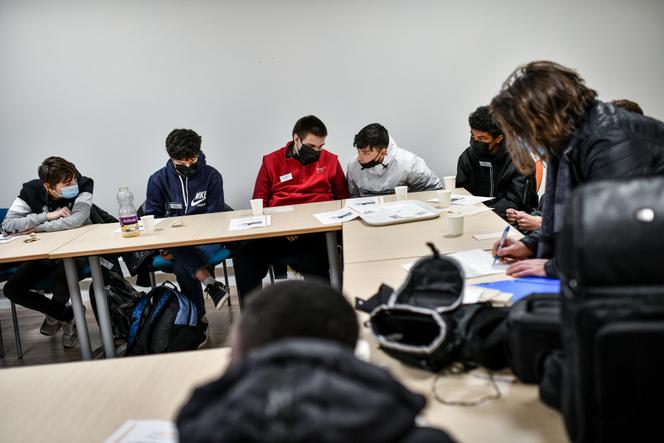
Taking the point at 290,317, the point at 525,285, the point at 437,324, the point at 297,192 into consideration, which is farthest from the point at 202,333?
the point at 290,317

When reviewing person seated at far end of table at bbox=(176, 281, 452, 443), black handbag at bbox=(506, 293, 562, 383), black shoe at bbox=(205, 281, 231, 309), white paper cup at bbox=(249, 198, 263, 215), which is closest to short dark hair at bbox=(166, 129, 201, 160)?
white paper cup at bbox=(249, 198, 263, 215)

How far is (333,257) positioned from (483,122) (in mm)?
1206

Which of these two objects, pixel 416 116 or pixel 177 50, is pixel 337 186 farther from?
pixel 177 50

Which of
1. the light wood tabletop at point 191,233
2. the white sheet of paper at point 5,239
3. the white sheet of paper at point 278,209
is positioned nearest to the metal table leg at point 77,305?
the light wood tabletop at point 191,233

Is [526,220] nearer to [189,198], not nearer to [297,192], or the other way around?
[297,192]

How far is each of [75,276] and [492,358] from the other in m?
2.47

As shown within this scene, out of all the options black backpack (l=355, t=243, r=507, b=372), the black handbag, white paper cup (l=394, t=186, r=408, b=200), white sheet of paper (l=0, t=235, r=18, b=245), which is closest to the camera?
the black handbag

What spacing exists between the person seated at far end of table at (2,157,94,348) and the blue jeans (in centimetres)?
59

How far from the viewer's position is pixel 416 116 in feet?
14.3

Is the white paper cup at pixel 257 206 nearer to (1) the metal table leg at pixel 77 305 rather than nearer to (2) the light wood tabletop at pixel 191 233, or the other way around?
(2) the light wood tabletop at pixel 191 233

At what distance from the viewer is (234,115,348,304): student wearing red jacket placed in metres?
3.36

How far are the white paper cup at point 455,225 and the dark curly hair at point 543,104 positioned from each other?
675 mm

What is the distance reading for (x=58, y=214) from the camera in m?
3.39

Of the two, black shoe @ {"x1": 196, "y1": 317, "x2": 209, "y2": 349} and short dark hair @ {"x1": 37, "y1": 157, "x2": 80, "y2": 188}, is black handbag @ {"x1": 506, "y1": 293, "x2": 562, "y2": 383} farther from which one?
short dark hair @ {"x1": 37, "y1": 157, "x2": 80, "y2": 188}
